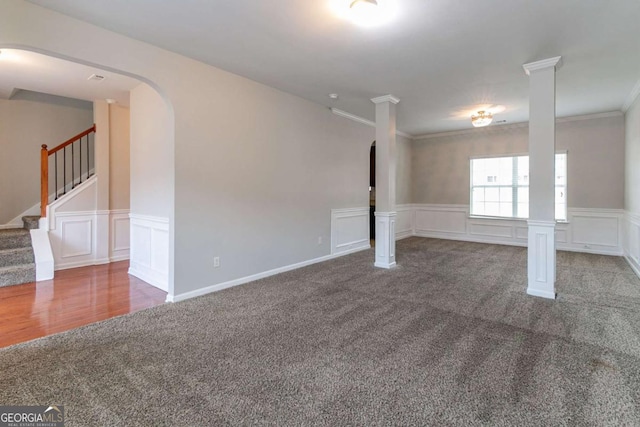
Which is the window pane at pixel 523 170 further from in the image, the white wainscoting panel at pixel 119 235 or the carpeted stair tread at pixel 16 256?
the carpeted stair tread at pixel 16 256

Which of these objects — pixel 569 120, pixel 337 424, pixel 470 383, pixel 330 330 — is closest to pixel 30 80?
pixel 330 330

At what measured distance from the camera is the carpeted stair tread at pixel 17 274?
391cm

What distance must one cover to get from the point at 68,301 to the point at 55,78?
9.67 feet

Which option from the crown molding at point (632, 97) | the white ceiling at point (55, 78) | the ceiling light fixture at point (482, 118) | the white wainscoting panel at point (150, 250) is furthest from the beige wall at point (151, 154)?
the crown molding at point (632, 97)

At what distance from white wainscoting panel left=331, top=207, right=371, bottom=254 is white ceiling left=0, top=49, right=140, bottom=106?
3827 mm

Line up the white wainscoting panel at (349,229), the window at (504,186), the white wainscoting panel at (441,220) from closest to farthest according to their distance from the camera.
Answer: the white wainscoting panel at (349,229) → the window at (504,186) → the white wainscoting panel at (441,220)

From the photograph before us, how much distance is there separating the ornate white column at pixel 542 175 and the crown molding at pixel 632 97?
190 cm

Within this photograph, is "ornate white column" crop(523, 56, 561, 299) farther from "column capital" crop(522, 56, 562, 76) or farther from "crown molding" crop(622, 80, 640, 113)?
"crown molding" crop(622, 80, 640, 113)

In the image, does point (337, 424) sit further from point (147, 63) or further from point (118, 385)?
point (147, 63)

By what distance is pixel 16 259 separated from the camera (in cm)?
416

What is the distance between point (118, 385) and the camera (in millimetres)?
1931

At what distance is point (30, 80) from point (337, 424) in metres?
5.60

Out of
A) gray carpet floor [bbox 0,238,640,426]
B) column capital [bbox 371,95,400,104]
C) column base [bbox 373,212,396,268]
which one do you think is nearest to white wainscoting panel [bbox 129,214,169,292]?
gray carpet floor [bbox 0,238,640,426]

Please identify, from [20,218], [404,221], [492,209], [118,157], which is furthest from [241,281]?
[492,209]
